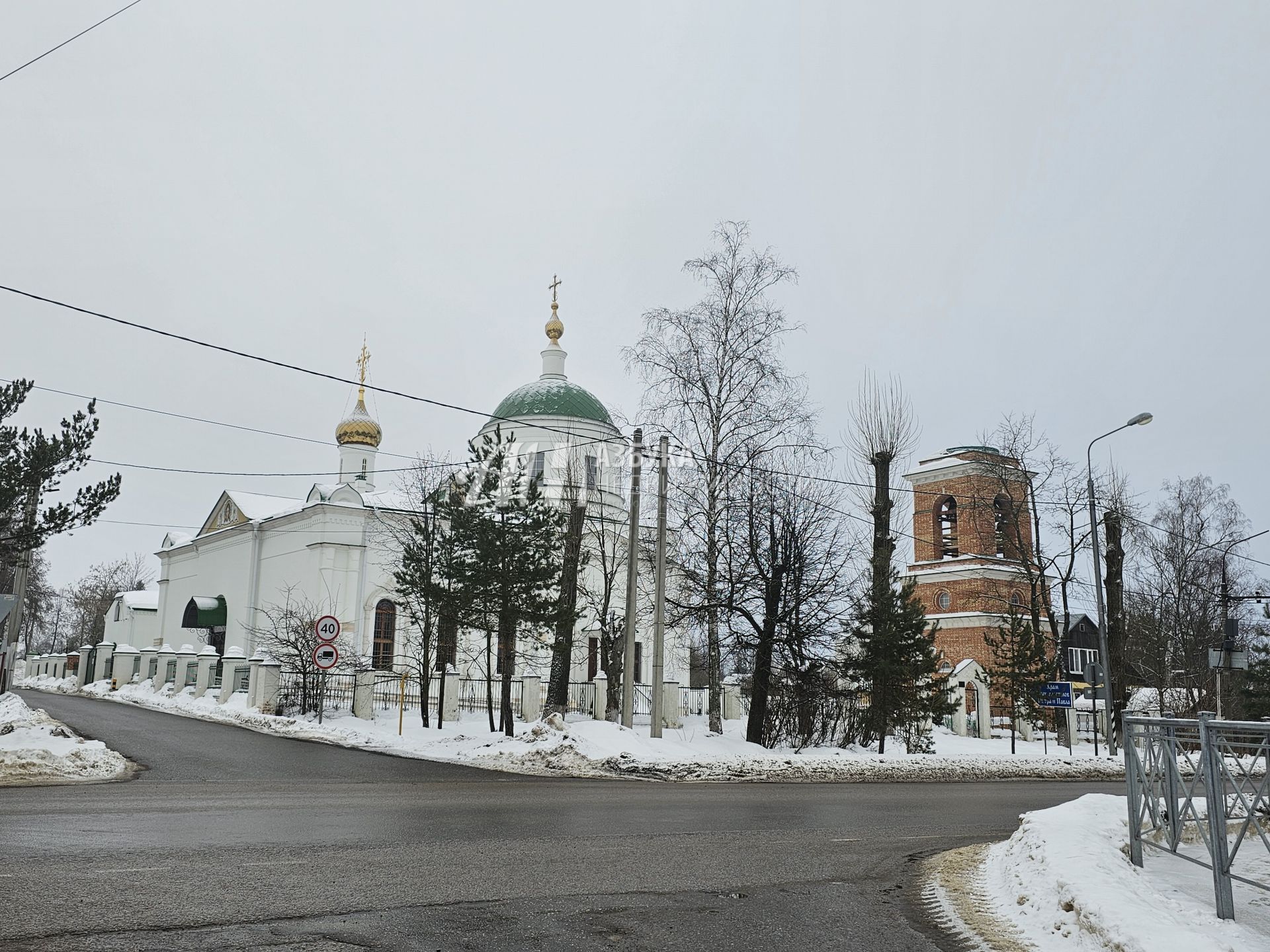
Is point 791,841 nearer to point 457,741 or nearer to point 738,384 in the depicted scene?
point 457,741

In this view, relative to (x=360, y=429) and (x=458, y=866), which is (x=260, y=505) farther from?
(x=458, y=866)

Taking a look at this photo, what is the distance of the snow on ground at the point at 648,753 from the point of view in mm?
18422

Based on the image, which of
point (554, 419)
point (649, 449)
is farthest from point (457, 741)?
point (554, 419)

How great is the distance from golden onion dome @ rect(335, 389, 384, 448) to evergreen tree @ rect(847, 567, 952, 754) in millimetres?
32715

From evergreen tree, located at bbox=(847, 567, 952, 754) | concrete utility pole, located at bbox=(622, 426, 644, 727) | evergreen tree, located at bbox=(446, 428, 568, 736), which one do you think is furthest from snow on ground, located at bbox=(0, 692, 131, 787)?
evergreen tree, located at bbox=(847, 567, 952, 754)

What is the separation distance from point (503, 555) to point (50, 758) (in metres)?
9.39

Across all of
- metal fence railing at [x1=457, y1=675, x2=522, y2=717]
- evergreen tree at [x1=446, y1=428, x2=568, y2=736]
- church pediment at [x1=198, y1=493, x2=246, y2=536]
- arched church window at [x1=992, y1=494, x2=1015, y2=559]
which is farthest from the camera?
church pediment at [x1=198, y1=493, x2=246, y2=536]

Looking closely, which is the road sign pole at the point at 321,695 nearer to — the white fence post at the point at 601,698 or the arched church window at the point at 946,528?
the white fence post at the point at 601,698

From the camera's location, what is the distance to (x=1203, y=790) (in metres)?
6.26

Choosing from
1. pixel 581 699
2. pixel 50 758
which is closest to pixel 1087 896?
pixel 50 758

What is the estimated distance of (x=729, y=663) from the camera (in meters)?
28.3

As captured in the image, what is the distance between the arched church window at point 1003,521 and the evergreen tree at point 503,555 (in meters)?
16.0

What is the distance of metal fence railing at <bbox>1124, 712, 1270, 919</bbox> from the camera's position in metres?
5.66

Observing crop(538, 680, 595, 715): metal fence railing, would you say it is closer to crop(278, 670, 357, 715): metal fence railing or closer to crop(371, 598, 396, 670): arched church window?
crop(278, 670, 357, 715): metal fence railing
